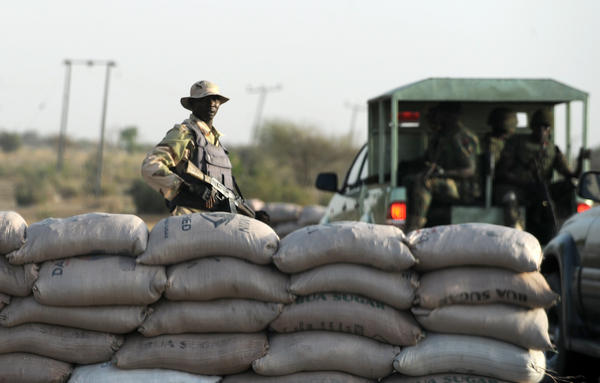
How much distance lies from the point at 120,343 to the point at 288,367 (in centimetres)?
89

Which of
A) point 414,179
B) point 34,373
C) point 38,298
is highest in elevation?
point 414,179

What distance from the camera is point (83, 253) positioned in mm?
4445

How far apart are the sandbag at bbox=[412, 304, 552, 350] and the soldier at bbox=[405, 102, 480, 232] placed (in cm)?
343

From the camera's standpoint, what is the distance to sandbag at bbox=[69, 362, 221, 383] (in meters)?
4.26

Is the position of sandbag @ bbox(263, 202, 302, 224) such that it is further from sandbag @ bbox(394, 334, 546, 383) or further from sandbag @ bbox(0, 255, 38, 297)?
sandbag @ bbox(394, 334, 546, 383)

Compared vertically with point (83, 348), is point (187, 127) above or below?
above

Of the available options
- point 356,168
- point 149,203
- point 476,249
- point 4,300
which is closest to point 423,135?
point 356,168

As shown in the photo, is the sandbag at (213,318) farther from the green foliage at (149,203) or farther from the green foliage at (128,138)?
the green foliage at (128,138)

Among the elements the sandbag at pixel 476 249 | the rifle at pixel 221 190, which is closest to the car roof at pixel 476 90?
the rifle at pixel 221 190

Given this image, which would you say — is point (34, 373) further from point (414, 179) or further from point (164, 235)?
point (414, 179)

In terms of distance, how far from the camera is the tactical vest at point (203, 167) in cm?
547

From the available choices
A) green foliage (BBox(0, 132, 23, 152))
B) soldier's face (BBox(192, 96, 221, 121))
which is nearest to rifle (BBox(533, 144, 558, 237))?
soldier's face (BBox(192, 96, 221, 121))

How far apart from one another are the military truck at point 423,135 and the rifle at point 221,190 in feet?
7.43

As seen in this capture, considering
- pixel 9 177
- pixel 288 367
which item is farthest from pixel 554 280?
pixel 9 177
